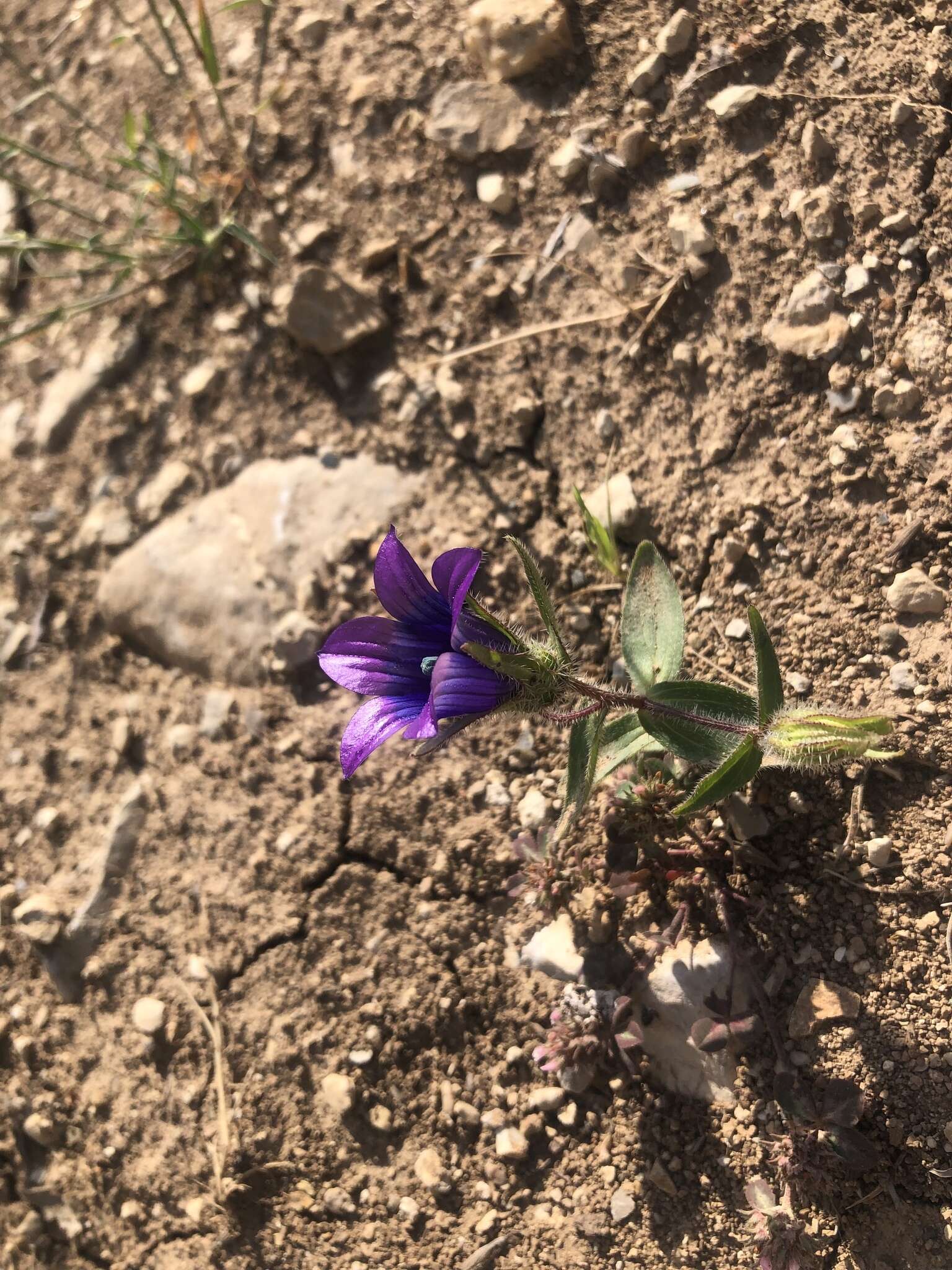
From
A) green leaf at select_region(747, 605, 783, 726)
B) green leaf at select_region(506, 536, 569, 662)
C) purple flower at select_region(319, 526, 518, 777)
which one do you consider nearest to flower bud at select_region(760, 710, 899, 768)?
green leaf at select_region(747, 605, 783, 726)

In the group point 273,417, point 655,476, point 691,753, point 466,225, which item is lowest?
point 691,753

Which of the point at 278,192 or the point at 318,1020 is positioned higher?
the point at 278,192

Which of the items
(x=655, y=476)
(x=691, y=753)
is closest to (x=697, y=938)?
(x=691, y=753)

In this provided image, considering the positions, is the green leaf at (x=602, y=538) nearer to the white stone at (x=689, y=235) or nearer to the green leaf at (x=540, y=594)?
the green leaf at (x=540, y=594)

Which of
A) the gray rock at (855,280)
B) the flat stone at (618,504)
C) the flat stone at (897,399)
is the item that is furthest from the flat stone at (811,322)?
the flat stone at (618,504)

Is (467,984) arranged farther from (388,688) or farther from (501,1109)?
(388,688)

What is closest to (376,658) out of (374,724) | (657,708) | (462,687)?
(374,724)

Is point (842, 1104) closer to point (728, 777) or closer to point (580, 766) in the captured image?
point (728, 777)

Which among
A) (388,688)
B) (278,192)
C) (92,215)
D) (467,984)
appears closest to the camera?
(388,688)
